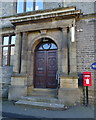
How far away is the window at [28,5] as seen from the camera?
6969mm

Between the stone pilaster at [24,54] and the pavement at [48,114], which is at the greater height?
the stone pilaster at [24,54]

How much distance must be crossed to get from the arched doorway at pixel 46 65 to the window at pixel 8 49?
5.43 feet

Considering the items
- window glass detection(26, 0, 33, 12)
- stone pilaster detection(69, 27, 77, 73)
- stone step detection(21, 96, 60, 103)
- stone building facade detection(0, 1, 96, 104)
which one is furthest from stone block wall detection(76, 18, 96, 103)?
window glass detection(26, 0, 33, 12)

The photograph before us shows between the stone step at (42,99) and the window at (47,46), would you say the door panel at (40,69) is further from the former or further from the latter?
the stone step at (42,99)

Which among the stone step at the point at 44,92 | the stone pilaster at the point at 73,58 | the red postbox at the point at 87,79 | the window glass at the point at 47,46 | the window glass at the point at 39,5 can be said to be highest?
the window glass at the point at 39,5

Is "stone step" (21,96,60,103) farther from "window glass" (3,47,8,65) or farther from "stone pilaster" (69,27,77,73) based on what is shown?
"window glass" (3,47,8,65)

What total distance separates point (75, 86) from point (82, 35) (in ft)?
8.56

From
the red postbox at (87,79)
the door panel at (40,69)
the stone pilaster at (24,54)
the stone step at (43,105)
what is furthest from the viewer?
the door panel at (40,69)

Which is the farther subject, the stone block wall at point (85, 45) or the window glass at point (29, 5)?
the window glass at point (29, 5)

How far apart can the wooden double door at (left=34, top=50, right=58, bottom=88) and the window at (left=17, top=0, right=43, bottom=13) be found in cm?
293

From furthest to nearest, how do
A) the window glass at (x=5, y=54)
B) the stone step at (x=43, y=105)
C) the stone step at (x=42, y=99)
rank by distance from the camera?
the window glass at (x=5, y=54) < the stone step at (x=42, y=99) < the stone step at (x=43, y=105)

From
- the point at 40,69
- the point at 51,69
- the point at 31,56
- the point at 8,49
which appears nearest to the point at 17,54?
the point at 31,56

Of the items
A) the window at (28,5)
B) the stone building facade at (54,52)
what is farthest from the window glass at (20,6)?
the stone building facade at (54,52)

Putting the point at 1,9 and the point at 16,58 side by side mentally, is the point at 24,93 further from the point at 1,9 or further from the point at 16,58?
the point at 1,9
